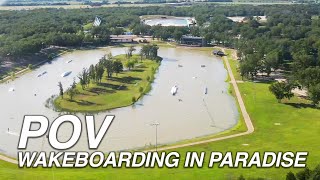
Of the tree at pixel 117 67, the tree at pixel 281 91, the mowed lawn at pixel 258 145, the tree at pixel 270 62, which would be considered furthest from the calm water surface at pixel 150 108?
the tree at pixel 270 62

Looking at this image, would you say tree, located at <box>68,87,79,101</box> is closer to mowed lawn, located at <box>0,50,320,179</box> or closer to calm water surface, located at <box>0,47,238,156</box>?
calm water surface, located at <box>0,47,238,156</box>

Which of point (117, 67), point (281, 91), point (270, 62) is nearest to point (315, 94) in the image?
point (281, 91)

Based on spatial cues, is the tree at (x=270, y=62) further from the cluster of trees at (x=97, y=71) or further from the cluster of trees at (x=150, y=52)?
the cluster of trees at (x=97, y=71)

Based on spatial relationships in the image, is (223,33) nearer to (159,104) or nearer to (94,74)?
(94,74)

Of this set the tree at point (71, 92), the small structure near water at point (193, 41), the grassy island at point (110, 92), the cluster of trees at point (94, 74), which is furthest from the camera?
the small structure near water at point (193, 41)

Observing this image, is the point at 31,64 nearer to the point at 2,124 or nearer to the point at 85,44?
the point at 85,44

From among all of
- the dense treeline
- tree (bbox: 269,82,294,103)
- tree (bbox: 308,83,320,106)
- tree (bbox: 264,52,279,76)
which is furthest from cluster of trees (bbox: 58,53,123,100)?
tree (bbox: 308,83,320,106)

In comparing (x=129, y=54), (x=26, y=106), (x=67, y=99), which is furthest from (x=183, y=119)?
(x=129, y=54)
